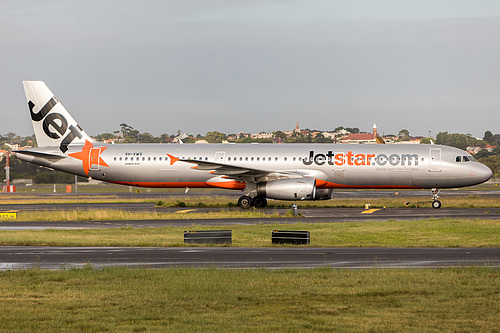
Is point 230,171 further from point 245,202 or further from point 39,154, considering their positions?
point 39,154

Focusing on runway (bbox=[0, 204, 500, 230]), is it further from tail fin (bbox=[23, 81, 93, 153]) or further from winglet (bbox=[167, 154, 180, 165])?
tail fin (bbox=[23, 81, 93, 153])

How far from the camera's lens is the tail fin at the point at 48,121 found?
49938 millimetres

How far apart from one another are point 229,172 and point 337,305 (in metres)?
32.7

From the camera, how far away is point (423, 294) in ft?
48.0

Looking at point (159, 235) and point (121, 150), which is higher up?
point (121, 150)

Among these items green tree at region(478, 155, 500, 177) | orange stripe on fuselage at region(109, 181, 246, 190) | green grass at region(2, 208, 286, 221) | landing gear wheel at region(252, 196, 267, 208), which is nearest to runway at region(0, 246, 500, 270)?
green grass at region(2, 208, 286, 221)

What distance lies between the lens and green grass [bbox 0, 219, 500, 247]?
26375 millimetres

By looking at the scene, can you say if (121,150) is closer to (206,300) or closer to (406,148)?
(406,148)

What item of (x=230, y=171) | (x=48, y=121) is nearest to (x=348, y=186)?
(x=230, y=171)

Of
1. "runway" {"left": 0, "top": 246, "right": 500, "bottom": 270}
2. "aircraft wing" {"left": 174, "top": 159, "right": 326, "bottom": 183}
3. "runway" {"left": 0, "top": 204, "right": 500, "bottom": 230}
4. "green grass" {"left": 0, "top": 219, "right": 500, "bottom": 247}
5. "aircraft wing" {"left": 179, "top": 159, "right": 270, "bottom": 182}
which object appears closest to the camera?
"runway" {"left": 0, "top": 246, "right": 500, "bottom": 270}

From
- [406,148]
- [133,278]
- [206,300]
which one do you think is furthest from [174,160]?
[206,300]

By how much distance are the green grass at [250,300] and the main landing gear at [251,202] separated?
91.8 feet

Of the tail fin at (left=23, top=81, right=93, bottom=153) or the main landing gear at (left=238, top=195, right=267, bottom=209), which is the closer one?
the main landing gear at (left=238, top=195, right=267, bottom=209)

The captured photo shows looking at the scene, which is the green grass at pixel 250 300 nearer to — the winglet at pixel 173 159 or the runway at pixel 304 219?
the runway at pixel 304 219
